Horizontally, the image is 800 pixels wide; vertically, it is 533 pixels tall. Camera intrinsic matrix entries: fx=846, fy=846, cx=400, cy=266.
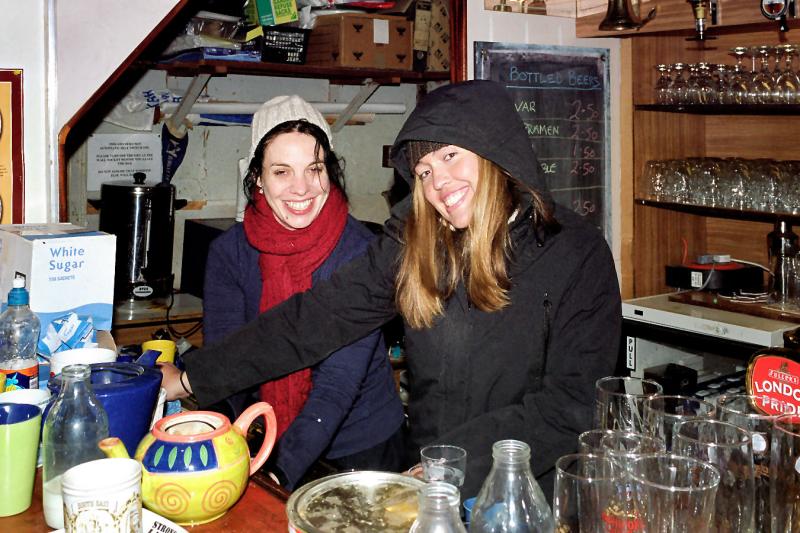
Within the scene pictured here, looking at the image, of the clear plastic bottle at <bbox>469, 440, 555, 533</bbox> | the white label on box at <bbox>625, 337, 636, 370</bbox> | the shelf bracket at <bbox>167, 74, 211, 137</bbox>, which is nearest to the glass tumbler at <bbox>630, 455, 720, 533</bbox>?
the clear plastic bottle at <bbox>469, 440, 555, 533</bbox>

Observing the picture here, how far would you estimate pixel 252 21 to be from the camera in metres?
3.95

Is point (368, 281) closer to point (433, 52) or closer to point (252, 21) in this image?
point (252, 21)

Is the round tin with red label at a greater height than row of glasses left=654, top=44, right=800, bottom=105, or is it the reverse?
row of glasses left=654, top=44, right=800, bottom=105

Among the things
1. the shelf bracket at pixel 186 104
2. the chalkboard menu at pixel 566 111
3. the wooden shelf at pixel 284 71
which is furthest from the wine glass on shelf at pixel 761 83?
the shelf bracket at pixel 186 104

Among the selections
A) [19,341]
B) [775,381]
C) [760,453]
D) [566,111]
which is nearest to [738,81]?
[566,111]

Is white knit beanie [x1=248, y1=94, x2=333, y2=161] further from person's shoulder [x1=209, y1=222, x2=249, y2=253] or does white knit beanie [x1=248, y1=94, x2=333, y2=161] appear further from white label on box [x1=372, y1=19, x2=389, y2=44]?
white label on box [x1=372, y1=19, x2=389, y2=44]

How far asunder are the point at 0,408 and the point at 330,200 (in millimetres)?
1083

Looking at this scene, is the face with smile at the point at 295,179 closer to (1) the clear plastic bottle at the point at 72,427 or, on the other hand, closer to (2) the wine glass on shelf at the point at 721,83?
(1) the clear plastic bottle at the point at 72,427

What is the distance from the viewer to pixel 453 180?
1.77 meters

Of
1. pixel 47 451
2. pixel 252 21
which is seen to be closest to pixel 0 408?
pixel 47 451

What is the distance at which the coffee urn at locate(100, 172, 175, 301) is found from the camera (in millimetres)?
3969

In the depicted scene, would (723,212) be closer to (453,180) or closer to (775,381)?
(453,180)

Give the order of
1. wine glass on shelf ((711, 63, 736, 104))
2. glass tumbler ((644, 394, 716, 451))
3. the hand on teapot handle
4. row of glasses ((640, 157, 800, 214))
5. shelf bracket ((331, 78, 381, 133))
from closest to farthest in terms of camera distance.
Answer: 1. glass tumbler ((644, 394, 716, 451))
2. the hand on teapot handle
3. row of glasses ((640, 157, 800, 214))
4. wine glass on shelf ((711, 63, 736, 104))
5. shelf bracket ((331, 78, 381, 133))

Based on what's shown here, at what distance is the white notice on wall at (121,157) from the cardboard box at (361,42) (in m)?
0.95
